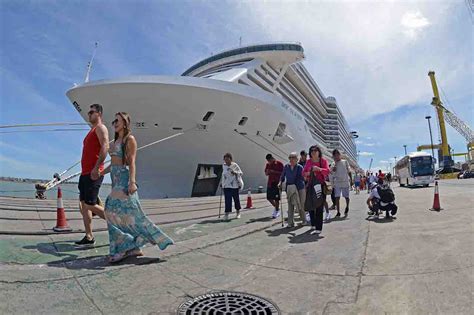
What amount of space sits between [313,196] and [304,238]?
0.73m

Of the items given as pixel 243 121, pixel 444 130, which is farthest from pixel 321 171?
pixel 444 130

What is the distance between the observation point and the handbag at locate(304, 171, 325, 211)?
16.3 feet

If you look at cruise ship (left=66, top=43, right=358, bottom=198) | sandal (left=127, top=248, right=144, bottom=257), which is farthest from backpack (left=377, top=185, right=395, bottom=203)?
cruise ship (left=66, top=43, right=358, bottom=198)

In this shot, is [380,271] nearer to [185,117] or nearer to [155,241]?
[155,241]

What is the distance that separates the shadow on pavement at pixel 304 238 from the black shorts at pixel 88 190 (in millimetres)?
2621

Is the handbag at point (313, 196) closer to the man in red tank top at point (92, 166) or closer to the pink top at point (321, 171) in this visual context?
the pink top at point (321, 171)

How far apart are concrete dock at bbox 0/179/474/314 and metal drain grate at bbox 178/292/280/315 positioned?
0.08 meters

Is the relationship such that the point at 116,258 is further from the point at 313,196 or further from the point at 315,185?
the point at 315,185

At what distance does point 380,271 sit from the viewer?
293cm

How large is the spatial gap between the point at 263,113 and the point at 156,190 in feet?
23.2

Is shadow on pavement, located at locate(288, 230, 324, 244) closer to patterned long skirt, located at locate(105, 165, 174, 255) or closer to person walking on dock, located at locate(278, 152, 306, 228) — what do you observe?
person walking on dock, located at locate(278, 152, 306, 228)

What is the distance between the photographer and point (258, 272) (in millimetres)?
3035

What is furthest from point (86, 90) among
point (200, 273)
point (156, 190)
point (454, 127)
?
point (454, 127)

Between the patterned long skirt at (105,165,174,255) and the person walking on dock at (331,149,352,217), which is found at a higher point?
the person walking on dock at (331,149,352,217)
